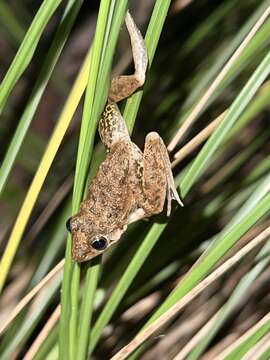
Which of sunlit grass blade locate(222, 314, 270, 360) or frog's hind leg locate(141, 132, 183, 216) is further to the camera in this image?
frog's hind leg locate(141, 132, 183, 216)

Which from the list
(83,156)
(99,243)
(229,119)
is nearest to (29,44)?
(83,156)

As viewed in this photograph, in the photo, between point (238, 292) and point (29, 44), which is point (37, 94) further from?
point (238, 292)

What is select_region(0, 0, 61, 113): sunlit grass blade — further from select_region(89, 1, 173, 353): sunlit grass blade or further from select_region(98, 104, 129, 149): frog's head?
select_region(98, 104, 129, 149): frog's head

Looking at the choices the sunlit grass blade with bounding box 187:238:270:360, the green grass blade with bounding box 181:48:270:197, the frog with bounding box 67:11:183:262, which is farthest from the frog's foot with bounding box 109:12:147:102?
the sunlit grass blade with bounding box 187:238:270:360

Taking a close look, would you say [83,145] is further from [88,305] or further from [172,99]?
[172,99]

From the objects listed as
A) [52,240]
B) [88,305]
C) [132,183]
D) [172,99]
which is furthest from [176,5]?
[88,305]

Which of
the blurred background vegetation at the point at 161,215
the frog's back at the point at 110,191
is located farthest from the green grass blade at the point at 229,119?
the frog's back at the point at 110,191
